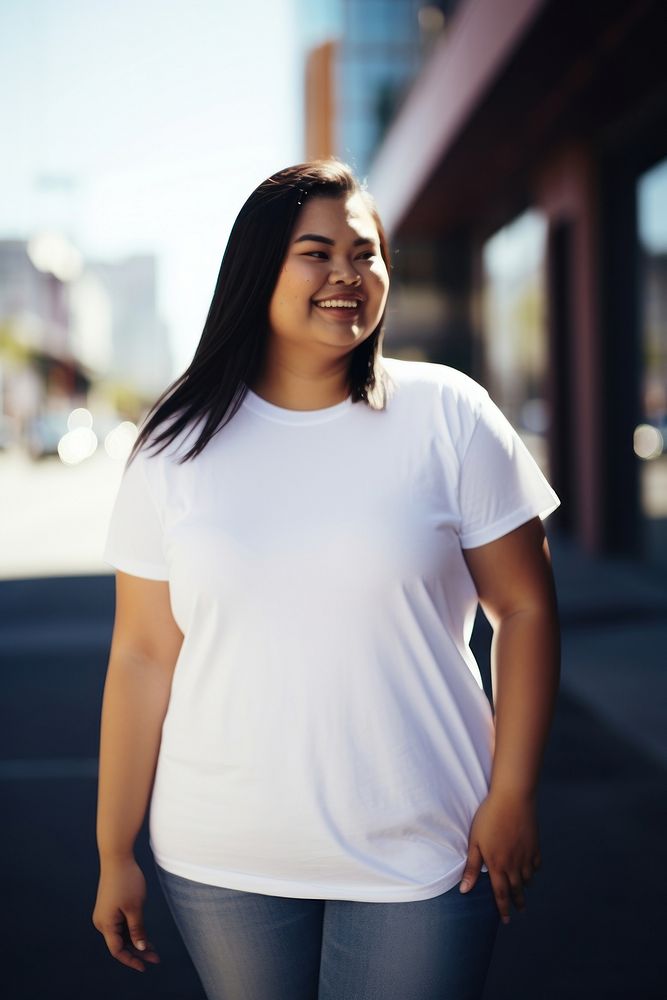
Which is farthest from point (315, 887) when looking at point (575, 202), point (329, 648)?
point (575, 202)

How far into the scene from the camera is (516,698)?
1709 mm

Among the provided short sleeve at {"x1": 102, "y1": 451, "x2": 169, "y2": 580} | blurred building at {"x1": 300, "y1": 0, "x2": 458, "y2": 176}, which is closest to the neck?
short sleeve at {"x1": 102, "y1": 451, "x2": 169, "y2": 580}

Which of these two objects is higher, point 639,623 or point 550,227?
point 550,227

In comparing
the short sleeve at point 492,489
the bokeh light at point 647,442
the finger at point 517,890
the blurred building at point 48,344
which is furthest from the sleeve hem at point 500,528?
the blurred building at point 48,344

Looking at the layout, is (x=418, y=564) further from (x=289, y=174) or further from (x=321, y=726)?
(x=289, y=174)

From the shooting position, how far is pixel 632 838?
4348mm

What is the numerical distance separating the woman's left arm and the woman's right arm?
0.52 m

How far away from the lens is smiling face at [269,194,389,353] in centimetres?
176

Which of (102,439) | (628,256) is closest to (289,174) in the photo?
(628,256)

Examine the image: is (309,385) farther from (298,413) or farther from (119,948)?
(119,948)

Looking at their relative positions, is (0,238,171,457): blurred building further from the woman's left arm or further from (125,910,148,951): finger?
the woman's left arm

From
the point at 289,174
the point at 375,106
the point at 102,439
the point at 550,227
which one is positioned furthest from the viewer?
the point at 102,439

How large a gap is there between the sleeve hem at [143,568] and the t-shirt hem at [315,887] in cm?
44

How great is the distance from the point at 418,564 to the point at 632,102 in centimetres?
1124
